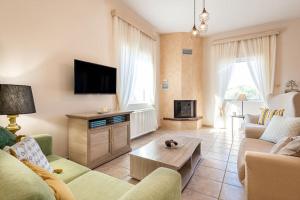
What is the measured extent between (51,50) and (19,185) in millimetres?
2278

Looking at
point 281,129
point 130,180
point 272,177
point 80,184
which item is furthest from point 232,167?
point 80,184

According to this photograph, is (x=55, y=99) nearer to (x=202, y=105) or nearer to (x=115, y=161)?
(x=115, y=161)

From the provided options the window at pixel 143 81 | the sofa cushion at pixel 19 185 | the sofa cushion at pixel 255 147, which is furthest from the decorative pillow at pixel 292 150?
the window at pixel 143 81

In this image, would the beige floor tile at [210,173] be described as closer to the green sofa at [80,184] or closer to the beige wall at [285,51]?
the green sofa at [80,184]

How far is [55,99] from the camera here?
97.4 inches

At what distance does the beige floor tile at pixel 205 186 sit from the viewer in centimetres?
189

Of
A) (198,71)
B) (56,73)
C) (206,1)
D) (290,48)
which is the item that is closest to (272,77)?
(290,48)

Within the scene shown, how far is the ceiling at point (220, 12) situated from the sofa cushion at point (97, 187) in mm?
3476

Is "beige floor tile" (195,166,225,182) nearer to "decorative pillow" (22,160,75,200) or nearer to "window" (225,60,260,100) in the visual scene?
"decorative pillow" (22,160,75,200)

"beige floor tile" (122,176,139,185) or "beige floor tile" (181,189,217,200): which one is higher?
"beige floor tile" (122,176,139,185)

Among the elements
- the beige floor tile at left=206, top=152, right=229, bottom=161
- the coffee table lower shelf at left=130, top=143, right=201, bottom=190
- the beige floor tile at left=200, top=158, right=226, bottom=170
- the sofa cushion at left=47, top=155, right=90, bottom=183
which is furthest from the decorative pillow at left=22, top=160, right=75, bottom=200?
the beige floor tile at left=206, top=152, right=229, bottom=161

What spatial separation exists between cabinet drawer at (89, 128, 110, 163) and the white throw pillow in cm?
240

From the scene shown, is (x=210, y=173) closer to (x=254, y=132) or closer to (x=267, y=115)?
(x=254, y=132)

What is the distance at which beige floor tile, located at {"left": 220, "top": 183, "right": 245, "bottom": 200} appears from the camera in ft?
5.88
